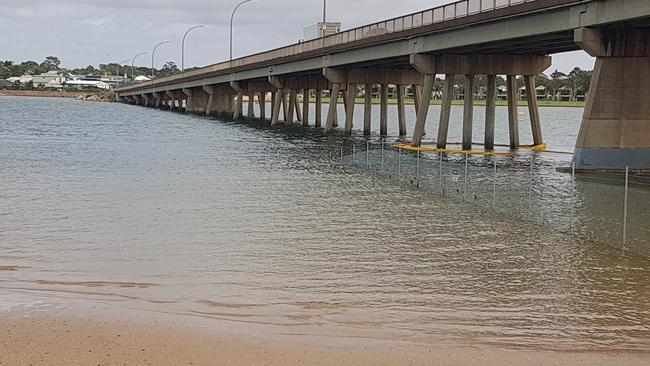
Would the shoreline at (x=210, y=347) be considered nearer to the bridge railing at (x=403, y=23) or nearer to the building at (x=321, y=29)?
the bridge railing at (x=403, y=23)

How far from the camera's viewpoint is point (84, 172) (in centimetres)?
3494

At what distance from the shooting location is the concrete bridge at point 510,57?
3328cm

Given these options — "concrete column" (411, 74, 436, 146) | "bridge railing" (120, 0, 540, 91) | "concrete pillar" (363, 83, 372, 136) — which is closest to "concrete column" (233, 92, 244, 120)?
"bridge railing" (120, 0, 540, 91)

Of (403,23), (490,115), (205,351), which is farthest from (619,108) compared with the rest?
(205,351)

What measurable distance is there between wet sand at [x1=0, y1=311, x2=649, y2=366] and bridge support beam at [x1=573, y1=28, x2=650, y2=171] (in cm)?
2482

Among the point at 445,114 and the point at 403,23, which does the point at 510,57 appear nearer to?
the point at 445,114

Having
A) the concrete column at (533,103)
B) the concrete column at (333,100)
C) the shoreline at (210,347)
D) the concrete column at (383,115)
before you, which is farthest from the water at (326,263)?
the concrete column at (383,115)

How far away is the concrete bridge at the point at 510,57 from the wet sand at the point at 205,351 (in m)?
21.8

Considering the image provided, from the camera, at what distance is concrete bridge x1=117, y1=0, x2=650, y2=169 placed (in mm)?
33281

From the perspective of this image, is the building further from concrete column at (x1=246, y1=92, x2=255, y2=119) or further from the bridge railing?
concrete column at (x1=246, y1=92, x2=255, y2=119)

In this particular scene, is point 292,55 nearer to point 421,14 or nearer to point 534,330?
point 421,14

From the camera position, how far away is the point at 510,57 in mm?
50062

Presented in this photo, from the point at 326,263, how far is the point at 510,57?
1450 inches

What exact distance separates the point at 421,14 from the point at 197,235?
3210cm
